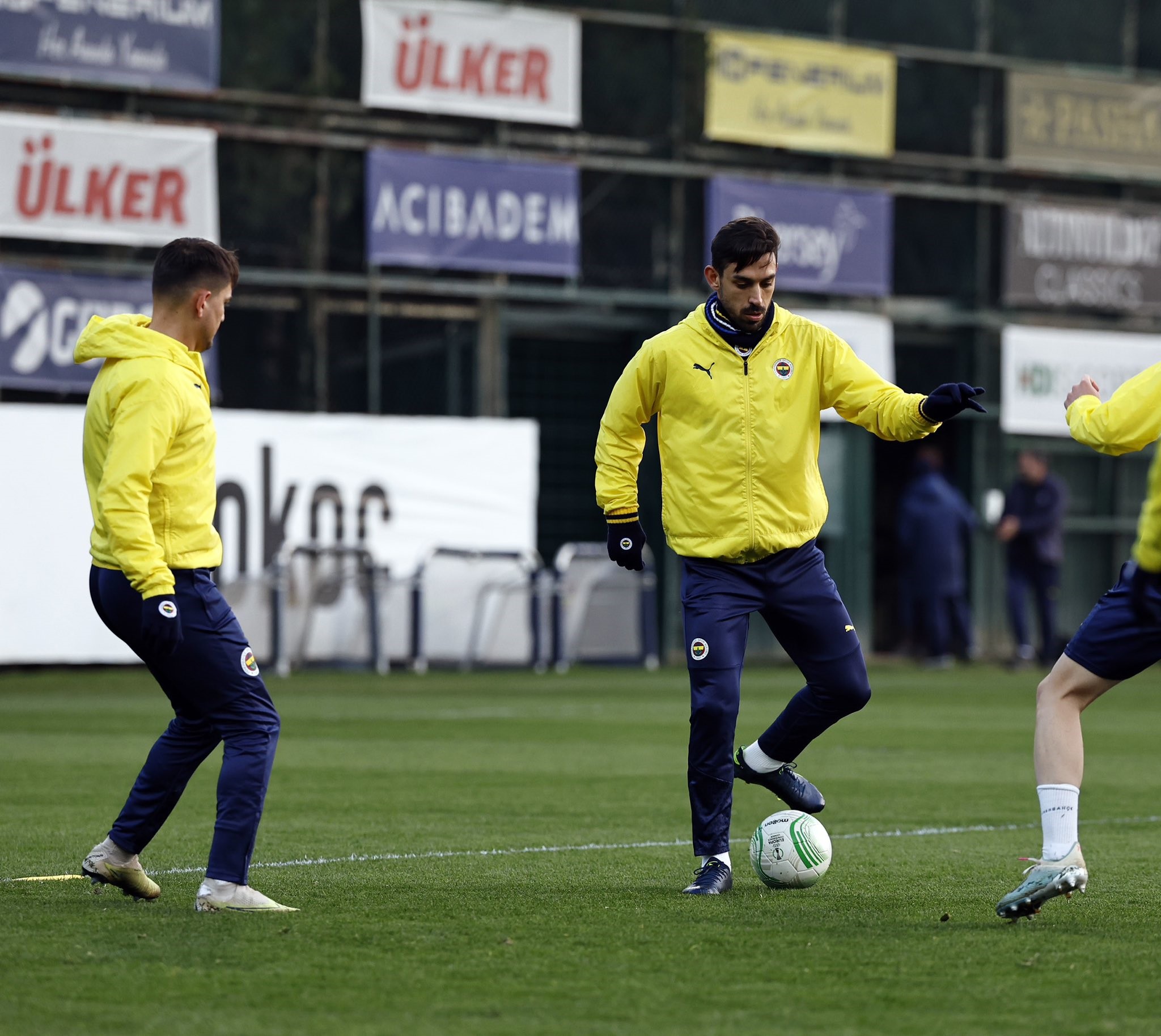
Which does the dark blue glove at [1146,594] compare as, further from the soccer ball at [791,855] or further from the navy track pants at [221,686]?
the navy track pants at [221,686]

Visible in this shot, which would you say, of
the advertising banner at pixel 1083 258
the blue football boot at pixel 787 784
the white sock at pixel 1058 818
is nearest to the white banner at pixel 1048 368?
the advertising banner at pixel 1083 258

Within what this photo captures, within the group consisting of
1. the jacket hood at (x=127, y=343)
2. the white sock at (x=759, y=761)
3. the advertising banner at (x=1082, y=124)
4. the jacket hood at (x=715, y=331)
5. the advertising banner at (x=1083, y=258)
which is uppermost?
the advertising banner at (x=1082, y=124)

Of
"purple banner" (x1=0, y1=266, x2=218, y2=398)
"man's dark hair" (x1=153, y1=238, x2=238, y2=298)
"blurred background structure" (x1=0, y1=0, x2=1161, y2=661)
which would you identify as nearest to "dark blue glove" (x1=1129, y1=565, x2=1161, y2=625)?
"man's dark hair" (x1=153, y1=238, x2=238, y2=298)

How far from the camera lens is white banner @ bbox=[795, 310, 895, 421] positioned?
888 inches

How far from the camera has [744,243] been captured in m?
6.94

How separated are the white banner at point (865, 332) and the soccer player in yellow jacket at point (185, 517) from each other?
1650 cm

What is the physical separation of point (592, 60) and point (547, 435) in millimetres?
3962

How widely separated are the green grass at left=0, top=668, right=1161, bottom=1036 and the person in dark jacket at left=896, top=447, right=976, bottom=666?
898 centimetres

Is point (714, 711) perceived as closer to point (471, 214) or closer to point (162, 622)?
point (162, 622)

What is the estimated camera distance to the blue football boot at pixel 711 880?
22.3 feet

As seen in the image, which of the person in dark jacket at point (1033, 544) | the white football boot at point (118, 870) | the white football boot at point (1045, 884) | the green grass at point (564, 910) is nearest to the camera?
the green grass at point (564, 910)

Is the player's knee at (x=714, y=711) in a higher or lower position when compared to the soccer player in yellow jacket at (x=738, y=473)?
lower

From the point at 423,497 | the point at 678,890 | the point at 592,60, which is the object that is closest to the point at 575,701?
the point at 423,497

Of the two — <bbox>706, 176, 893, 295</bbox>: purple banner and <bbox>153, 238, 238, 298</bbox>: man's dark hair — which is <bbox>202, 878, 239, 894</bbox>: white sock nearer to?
<bbox>153, 238, 238, 298</bbox>: man's dark hair
